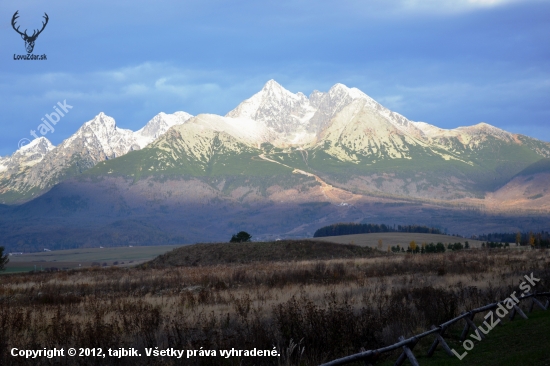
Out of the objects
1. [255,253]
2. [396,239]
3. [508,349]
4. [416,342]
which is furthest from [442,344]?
[396,239]

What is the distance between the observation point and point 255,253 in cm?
7344

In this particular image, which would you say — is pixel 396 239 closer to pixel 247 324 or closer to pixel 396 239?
pixel 396 239

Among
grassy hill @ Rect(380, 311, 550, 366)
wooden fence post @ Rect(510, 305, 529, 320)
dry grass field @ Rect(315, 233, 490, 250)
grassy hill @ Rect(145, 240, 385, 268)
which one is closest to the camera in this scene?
grassy hill @ Rect(380, 311, 550, 366)

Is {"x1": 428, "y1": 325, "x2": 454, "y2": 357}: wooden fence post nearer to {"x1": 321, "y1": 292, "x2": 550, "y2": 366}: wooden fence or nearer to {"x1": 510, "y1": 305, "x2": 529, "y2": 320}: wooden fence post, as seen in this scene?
{"x1": 321, "y1": 292, "x2": 550, "y2": 366}: wooden fence

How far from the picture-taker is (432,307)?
18312mm

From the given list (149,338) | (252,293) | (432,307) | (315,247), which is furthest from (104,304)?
(315,247)

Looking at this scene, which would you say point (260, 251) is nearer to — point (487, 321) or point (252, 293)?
point (252, 293)

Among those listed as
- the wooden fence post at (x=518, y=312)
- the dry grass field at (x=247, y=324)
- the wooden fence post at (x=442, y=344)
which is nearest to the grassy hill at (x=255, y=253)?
the dry grass field at (x=247, y=324)

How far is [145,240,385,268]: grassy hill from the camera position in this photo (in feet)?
236

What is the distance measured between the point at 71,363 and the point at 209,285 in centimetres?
2022

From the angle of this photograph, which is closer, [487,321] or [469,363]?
[469,363]

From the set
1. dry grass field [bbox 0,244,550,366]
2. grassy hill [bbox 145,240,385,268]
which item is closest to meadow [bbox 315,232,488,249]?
grassy hill [bbox 145,240,385,268]

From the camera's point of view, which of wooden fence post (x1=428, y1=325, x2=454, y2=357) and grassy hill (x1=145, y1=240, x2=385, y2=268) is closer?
wooden fence post (x1=428, y1=325, x2=454, y2=357)

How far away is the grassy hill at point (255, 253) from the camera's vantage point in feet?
236
